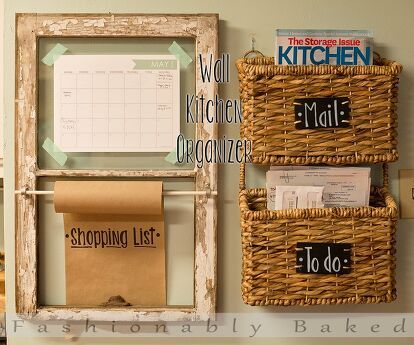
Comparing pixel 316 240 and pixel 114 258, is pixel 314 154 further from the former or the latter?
pixel 114 258

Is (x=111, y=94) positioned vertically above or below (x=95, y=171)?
above

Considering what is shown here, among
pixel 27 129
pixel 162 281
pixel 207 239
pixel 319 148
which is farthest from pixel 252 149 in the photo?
pixel 27 129

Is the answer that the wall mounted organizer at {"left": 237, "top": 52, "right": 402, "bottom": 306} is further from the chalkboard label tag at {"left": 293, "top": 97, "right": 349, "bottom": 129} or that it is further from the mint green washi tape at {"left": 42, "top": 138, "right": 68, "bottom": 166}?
the mint green washi tape at {"left": 42, "top": 138, "right": 68, "bottom": 166}

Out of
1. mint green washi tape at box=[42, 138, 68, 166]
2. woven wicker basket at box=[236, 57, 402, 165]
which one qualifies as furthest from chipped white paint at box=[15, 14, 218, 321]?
woven wicker basket at box=[236, 57, 402, 165]

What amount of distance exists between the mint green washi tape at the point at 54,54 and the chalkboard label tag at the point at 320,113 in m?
0.61

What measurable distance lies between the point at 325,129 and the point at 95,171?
1.92 ft

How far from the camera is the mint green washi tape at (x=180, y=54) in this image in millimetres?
1319

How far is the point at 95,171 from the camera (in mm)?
1321

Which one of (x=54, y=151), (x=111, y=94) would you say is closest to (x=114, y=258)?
(x=54, y=151)

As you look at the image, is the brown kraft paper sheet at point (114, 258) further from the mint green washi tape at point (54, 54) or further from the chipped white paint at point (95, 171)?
the mint green washi tape at point (54, 54)

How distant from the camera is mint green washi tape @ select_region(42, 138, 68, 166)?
1.33 meters

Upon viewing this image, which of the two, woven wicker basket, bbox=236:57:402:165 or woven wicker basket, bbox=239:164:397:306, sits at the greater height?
woven wicker basket, bbox=236:57:402:165
